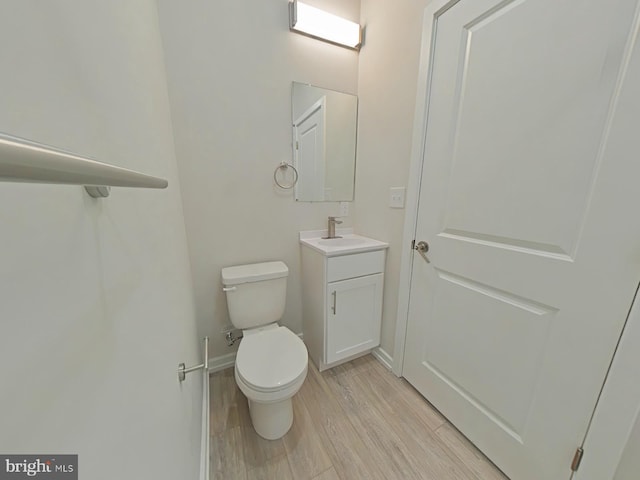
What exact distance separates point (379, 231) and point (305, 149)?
0.76 m

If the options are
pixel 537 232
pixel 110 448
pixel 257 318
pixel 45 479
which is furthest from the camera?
pixel 257 318

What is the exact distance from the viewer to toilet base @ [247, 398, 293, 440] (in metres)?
1.19

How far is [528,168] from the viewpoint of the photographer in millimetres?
912

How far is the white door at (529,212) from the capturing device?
736 millimetres

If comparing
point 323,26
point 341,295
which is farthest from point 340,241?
point 323,26

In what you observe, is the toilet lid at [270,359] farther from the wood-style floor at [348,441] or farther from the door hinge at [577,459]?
the door hinge at [577,459]

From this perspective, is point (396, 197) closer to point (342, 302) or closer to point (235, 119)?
point (342, 302)

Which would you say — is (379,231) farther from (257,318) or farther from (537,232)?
(257,318)

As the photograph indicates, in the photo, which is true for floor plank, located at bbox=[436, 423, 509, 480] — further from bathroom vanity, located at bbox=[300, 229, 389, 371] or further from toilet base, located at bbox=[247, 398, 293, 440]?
toilet base, located at bbox=[247, 398, 293, 440]

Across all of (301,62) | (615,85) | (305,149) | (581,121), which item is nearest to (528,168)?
(581,121)

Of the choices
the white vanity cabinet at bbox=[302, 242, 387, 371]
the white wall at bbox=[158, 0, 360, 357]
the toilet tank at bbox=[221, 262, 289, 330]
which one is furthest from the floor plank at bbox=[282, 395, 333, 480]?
the white wall at bbox=[158, 0, 360, 357]

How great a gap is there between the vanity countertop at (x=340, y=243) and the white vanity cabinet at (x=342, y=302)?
2 cm

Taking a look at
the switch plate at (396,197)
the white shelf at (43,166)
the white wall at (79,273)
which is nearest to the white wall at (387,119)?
the switch plate at (396,197)

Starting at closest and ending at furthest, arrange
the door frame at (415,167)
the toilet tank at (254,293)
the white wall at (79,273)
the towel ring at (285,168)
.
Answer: the white wall at (79,273) → the door frame at (415,167) → the toilet tank at (254,293) → the towel ring at (285,168)
